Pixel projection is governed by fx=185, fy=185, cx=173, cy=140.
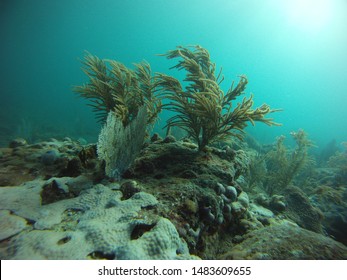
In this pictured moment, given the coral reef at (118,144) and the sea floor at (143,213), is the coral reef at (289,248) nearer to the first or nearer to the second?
the sea floor at (143,213)

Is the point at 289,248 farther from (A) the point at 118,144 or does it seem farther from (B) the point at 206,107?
(A) the point at 118,144

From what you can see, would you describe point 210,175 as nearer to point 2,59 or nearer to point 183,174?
point 183,174

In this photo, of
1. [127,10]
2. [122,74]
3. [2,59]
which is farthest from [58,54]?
[122,74]

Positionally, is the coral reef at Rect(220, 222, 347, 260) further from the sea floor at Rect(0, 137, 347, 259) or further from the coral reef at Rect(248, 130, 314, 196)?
the coral reef at Rect(248, 130, 314, 196)

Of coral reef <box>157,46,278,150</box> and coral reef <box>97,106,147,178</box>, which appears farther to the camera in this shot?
coral reef <box>157,46,278,150</box>

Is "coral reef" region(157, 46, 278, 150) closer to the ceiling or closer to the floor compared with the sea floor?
closer to the ceiling

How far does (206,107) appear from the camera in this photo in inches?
146

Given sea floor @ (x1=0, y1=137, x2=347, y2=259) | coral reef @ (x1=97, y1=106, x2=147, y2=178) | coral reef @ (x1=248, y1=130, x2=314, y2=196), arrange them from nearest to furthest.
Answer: sea floor @ (x1=0, y1=137, x2=347, y2=259), coral reef @ (x1=97, y1=106, x2=147, y2=178), coral reef @ (x1=248, y1=130, x2=314, y2=196)

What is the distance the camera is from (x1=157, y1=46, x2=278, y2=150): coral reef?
150 inches

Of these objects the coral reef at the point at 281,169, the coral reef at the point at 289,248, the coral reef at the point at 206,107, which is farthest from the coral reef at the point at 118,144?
the coral reef at the point at 281,169

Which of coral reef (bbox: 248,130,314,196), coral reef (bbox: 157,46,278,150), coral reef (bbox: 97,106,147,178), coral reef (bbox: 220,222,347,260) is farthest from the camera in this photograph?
coral reef (bbox: 248,130,314,196)

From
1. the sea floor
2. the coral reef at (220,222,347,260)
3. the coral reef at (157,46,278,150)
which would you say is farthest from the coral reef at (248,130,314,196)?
the coral reef at (220,222,347,260)
